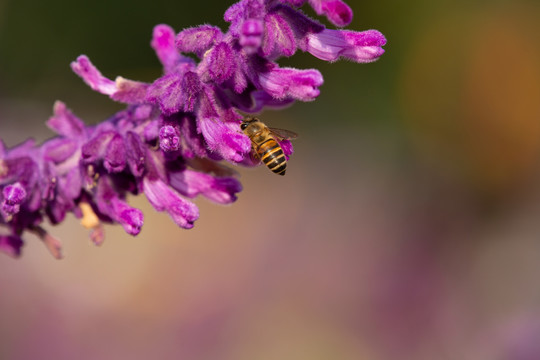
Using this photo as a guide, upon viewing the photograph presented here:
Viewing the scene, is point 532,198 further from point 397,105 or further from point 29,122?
point 29,122

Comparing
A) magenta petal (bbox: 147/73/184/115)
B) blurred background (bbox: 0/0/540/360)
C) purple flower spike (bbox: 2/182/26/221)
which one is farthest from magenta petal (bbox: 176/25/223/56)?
blurred background (bbox: 0/0/540/360)

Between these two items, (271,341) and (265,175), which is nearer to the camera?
(271,341)

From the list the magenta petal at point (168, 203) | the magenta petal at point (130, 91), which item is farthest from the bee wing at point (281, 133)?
the magenta petal at point (130, 91)

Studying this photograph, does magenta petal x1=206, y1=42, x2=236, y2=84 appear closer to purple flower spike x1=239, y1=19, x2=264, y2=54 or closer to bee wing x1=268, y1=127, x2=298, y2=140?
purple flower spike x1=239, y1=19, x2=264, y2=54

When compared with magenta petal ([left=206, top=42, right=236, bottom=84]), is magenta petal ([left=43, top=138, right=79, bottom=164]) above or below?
below

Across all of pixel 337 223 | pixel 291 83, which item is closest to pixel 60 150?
pixel 291 83

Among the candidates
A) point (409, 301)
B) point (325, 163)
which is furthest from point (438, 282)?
point (325, 163)
